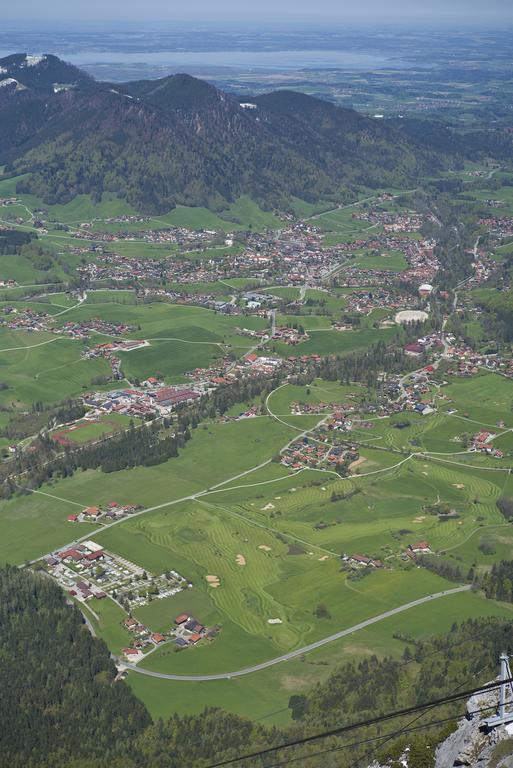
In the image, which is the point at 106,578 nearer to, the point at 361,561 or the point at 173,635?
the point at 173,635

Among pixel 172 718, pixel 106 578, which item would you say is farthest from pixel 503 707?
pixel 106 578

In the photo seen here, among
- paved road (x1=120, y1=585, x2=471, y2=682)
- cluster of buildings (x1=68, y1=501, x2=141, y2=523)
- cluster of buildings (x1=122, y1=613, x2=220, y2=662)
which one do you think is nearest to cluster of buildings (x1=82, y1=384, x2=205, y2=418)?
cluster of buildings (x1=68, y1=501, x2=141, y2=523)

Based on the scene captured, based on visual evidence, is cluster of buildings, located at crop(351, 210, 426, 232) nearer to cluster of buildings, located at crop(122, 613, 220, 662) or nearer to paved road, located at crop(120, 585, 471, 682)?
paved road, located at crop(120, 585, 471, 682)

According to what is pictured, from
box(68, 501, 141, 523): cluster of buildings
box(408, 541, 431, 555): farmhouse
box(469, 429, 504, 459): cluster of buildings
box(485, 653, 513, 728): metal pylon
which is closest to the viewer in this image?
box(485, 653, 513, 728): metal pylon

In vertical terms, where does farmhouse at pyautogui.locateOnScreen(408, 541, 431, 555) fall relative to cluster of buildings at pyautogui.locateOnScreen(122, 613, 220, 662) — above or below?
below

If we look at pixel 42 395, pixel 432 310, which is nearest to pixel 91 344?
pixel 42 395

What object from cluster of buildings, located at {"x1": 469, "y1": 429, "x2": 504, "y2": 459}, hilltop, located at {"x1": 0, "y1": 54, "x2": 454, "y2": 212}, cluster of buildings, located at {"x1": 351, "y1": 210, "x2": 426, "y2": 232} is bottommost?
cluster of buildings, located at {"x1": 469, "y1": 429, "x2": 504, "y2": 459}

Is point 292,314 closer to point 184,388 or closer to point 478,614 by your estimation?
point 184,388
